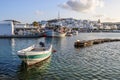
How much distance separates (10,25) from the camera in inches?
4323

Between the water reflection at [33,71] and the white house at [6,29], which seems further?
the white house at [6,29]

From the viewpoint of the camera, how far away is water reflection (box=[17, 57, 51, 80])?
87.6ft

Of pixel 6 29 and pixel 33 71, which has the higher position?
pixel 6 29

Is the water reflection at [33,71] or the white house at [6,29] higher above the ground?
the white house at [6,29]

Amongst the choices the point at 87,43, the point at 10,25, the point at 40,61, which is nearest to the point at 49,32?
the point at 10,25

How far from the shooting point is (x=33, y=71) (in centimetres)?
2959

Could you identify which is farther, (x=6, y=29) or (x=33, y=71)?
(x=6, y=29)

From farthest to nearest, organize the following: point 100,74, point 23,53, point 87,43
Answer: point 87,43, point 23,53, point 100,74

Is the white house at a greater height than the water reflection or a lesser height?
greater

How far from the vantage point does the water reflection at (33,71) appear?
87.6 ft

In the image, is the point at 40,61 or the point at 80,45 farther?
the point at 80,45

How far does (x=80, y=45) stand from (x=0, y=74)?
3667 cm

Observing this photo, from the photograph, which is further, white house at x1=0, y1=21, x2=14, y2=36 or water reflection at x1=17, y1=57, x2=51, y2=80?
white house at x1=0, y1=21, x2=14, y2=36

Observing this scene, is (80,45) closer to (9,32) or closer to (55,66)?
(55,66)
